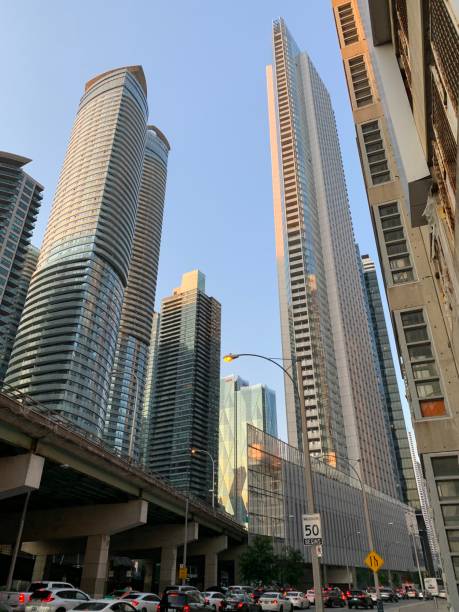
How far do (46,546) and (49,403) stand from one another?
84.3m

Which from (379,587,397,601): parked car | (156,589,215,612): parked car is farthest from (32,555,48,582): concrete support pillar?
(379,587,397,601): parked car

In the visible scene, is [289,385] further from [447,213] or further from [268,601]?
[447,213]

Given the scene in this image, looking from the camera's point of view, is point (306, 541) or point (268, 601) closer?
point (306, 541)

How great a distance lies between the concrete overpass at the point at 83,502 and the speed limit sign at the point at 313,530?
17.1 metres

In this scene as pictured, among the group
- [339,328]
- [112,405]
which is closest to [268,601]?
[339,328]

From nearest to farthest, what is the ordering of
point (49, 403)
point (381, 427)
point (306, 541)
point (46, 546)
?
1. point (306, 541)
2. point (46, 546)
3. point (49, 403)
4. point (381, 427)

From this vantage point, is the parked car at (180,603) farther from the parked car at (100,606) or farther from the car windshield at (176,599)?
the parked car at (100,606)

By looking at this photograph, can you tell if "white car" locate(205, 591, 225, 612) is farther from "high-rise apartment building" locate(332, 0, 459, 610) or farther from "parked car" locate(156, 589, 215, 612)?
"high-rise apartment building" locate(332, 0, 459, 610)

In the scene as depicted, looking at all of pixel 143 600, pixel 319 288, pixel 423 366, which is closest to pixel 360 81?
pixel 423 366

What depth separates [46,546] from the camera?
156 feet

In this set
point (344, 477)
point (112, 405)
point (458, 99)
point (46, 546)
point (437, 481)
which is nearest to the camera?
point (458, 99)

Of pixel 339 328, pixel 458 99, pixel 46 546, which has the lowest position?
pixel 46 546

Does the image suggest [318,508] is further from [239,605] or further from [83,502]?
[239,605]

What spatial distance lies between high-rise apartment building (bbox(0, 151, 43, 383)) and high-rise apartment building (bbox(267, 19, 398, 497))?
89.2 metres
